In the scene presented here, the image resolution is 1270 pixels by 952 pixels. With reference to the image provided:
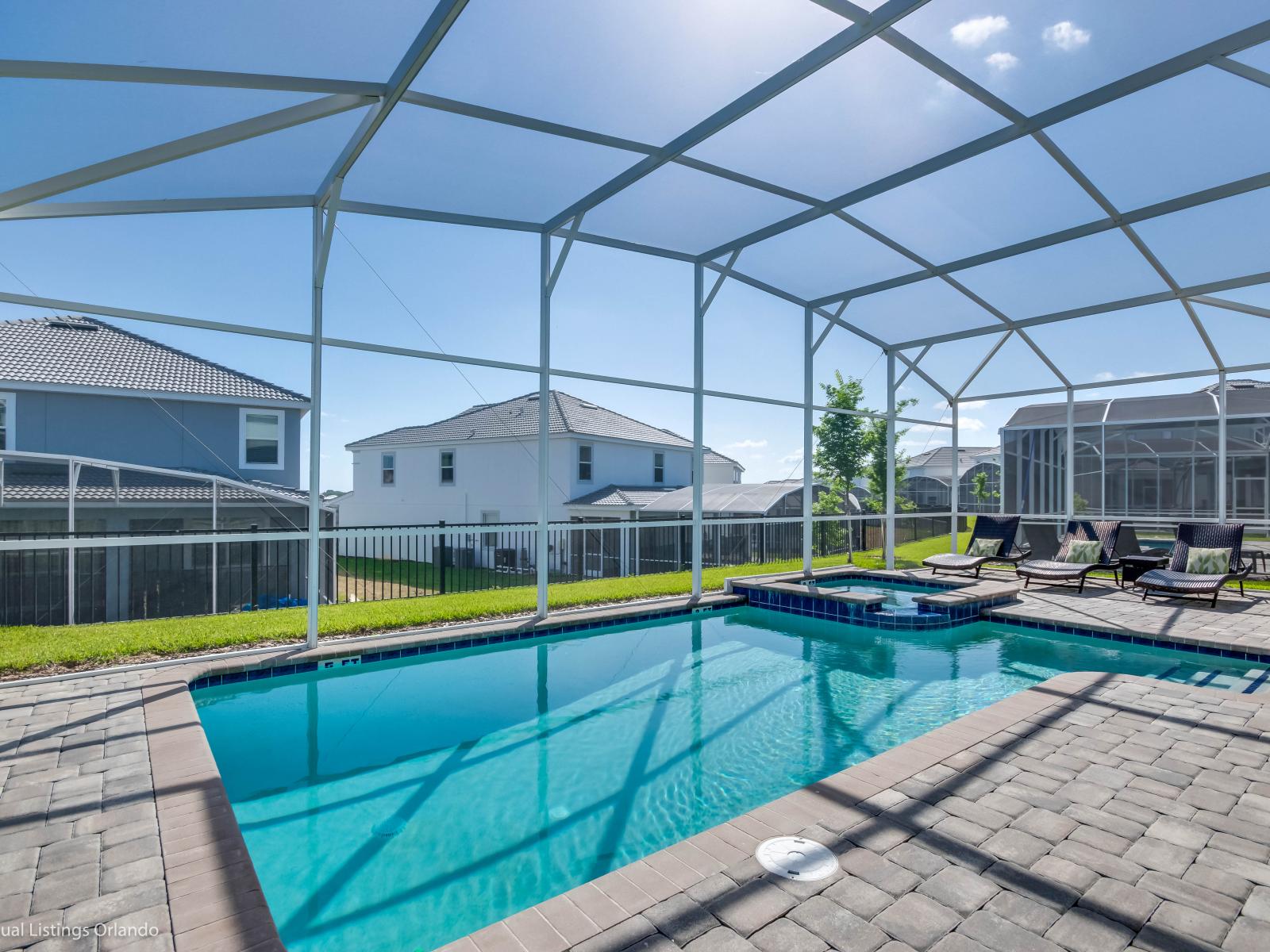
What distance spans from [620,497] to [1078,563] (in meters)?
10.5

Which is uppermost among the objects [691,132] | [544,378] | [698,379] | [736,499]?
[691,132]

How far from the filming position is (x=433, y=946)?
2574 millimetres

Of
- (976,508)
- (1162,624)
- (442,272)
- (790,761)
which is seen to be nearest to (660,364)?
(442,272)

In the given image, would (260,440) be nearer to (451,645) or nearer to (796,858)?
(451,645)

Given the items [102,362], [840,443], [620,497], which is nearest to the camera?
[102,362]

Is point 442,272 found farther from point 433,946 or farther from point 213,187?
point 433,946

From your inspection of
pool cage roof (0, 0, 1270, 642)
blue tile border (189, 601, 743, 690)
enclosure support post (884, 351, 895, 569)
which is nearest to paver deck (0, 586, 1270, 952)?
blue tile border (189, 601, 743, 690)

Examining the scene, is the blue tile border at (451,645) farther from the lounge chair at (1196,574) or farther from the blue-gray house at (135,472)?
the lounge chair at (1196,574)

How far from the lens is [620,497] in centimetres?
1759

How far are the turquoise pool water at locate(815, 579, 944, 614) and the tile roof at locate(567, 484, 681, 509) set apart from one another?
6.74 m

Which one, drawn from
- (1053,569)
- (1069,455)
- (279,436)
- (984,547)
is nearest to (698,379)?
(1053,569)

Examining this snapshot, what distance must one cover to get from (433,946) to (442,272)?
13837 millimetres

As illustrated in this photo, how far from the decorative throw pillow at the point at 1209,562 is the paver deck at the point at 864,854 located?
570 centimetres

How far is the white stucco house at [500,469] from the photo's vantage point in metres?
17.4
